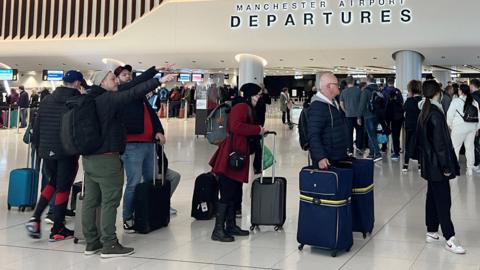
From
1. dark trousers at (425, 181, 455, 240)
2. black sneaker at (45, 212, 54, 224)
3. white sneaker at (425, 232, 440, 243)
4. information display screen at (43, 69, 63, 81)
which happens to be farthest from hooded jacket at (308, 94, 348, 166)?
information display screen at (43, 69, 63, 81)

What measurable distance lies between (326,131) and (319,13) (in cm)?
1833

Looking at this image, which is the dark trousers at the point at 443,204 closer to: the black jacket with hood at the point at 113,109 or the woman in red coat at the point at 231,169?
the woman in red coat at the point at 231,169

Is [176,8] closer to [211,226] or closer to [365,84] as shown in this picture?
[365,84]

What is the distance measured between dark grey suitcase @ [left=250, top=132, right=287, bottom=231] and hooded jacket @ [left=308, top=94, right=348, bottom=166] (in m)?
0.74

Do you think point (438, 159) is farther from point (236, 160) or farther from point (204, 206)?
point (204, 206)

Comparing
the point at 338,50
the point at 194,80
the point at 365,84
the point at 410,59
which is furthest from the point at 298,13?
the point at 194,80

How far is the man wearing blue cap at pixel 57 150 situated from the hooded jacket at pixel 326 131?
2.13 metres

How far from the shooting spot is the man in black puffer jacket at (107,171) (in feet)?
13.0

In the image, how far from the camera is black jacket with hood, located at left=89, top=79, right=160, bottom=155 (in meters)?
3.90

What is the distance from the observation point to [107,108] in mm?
3965

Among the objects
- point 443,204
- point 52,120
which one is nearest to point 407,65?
point 443,204

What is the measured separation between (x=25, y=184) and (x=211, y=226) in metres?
2.20

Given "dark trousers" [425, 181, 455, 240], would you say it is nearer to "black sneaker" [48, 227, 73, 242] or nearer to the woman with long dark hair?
the woman with long dark hair

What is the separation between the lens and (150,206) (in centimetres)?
477
